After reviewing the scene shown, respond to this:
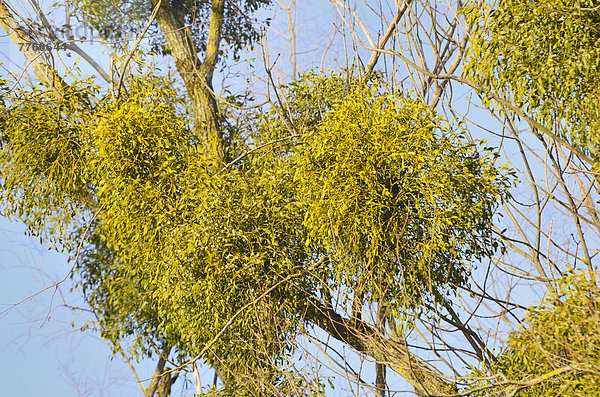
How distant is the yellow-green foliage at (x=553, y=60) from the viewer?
321cm

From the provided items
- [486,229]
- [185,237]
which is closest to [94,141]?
[185,237]

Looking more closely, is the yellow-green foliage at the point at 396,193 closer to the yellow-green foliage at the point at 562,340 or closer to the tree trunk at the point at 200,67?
the yellow-green foliage at the point at 562,340

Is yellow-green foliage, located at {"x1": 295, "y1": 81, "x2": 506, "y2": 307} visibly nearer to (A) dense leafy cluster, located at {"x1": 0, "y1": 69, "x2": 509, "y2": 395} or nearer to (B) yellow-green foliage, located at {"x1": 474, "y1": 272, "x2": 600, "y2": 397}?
(A) dense leafy cluster, located at {"x1": 0, "y1": 69, "x2": 509, "y2": 395}

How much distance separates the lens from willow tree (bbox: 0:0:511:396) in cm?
347

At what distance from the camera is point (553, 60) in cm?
327

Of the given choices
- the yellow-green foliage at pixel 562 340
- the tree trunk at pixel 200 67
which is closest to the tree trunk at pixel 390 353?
the yellow-green foliage at pixel 562 340

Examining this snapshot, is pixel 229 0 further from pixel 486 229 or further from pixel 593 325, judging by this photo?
pixel 593 325

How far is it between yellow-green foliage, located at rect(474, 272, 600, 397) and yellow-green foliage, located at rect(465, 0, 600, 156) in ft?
2.87

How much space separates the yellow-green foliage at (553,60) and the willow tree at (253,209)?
1.31 feet

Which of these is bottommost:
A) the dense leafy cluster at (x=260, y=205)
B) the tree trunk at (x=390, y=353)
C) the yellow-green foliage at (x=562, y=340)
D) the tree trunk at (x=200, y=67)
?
the yellow-green foliage at (x=562, y=340)

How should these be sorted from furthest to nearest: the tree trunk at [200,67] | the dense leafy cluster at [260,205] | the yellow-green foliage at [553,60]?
the tree trunk at [200,67]
the dense leafy cluster at [260,205]
the yellow-green foliage at [553,60]

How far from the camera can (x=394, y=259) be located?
3.53 meters

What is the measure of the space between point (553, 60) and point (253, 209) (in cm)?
186

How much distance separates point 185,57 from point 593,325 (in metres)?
3.90
